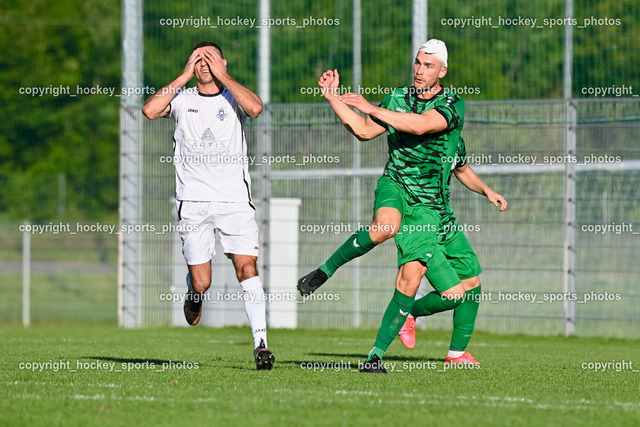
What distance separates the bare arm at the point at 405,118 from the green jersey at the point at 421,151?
17 centimetres

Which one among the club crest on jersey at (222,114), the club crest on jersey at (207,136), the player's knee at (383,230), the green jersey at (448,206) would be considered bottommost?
the player's knee at (383,230)

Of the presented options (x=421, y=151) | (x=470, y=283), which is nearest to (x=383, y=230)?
(x=421, y=151)

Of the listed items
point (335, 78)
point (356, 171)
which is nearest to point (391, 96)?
point (335, 78)

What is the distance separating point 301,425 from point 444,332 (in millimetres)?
9250

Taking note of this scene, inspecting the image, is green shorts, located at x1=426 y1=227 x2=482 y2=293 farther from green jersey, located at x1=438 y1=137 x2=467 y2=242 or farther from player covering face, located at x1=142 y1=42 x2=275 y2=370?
player covering face, located at x1=142 y1=42 x2=275 y2=370

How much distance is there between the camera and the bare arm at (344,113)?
26.6ft

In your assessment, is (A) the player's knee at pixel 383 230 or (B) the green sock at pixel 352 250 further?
(B) the green sock at pixel 352 250

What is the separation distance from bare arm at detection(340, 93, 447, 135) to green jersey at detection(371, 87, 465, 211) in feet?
0.57

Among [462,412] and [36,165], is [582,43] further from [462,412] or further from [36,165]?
[36,165]

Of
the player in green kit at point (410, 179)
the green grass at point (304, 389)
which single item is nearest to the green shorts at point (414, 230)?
the player in green kit at point (410, 179)

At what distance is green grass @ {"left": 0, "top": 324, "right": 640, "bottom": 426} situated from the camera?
229 inches

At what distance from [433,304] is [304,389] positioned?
7.81 feet

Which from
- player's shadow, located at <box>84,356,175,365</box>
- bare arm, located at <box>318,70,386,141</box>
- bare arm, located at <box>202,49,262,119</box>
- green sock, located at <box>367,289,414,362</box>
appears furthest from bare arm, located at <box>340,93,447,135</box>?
player's shadow, located at <box>84,356,175,365</box>

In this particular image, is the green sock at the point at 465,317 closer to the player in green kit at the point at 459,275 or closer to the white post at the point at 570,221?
the player in green kit at the point at 459,275
